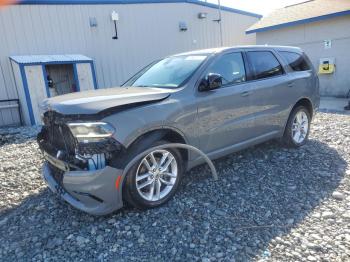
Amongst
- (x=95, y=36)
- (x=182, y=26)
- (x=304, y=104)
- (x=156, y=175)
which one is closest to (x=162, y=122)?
(x=156, y=175)

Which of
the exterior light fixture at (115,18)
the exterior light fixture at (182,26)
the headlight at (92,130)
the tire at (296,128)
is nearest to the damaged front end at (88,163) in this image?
the headlight at (92,130)

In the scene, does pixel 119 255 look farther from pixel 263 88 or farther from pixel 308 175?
pixel 263 88

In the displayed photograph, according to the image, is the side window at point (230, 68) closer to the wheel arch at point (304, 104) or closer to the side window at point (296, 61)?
the side window at point (296, 61)

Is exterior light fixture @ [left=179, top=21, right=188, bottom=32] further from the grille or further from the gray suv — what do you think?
the grille

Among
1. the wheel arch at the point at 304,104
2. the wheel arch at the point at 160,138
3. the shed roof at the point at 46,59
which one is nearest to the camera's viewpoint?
the wheel arch at the point at 160,138

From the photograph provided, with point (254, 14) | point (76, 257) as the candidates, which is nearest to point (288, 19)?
point (254, 14)

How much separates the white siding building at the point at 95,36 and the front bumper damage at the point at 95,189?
711 cm

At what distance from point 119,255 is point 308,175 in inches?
104

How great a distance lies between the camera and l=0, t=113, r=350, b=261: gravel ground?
8.45 feet

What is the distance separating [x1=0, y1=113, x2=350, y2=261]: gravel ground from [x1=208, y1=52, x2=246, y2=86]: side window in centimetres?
124

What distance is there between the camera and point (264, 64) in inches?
175

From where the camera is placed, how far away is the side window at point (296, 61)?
192 inches

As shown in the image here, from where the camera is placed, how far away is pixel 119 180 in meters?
Result: 2.88

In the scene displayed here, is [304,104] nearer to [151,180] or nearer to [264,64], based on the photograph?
[264,64]
